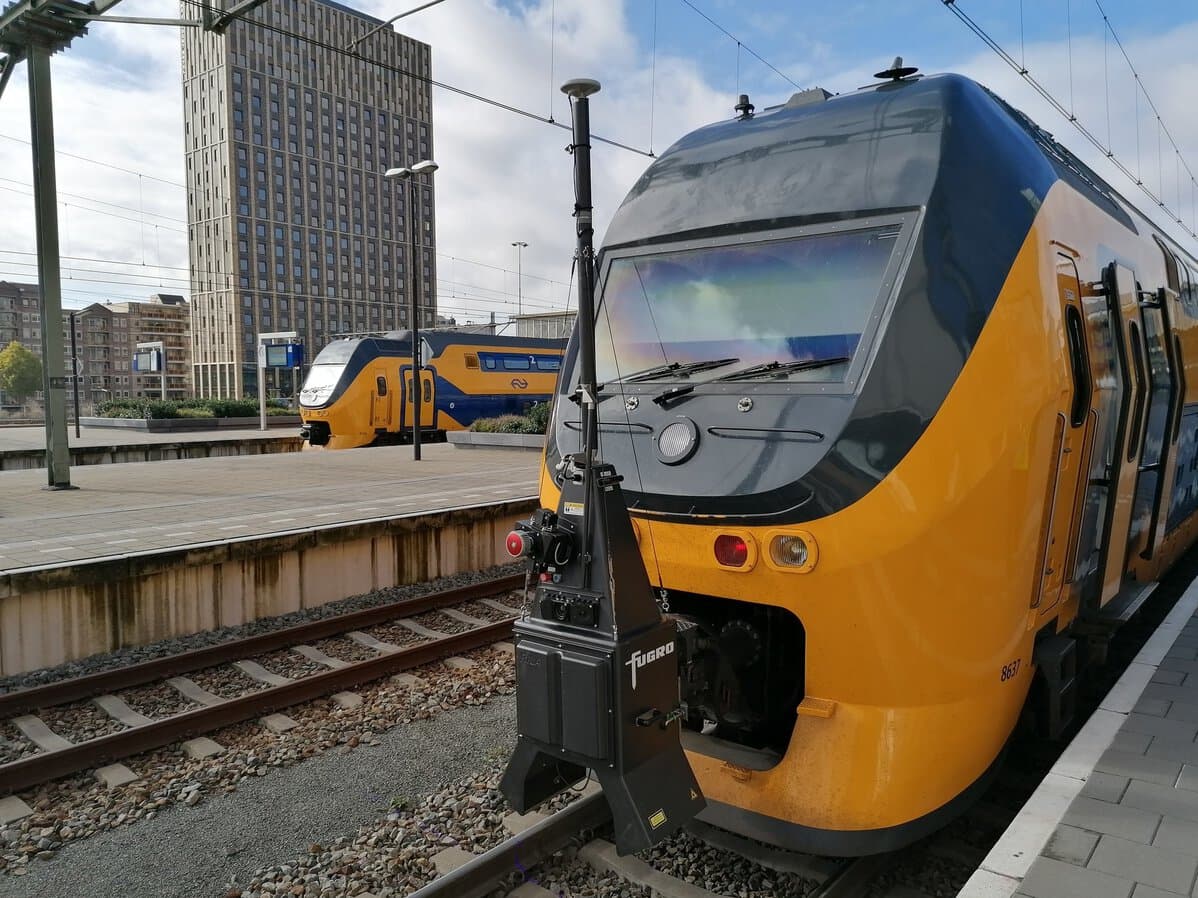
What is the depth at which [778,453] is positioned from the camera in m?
3.58

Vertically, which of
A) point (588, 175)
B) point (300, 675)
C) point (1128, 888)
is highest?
point (588, 175)

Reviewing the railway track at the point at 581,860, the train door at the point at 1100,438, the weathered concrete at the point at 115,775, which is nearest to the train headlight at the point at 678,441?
the railway track at the point at 581,860

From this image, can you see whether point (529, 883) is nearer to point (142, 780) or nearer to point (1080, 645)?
point (142, 780)

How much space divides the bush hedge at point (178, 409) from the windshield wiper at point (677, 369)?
110 ft

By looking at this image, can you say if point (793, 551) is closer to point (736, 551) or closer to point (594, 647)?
point (736, 551)

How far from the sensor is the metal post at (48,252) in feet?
41.2

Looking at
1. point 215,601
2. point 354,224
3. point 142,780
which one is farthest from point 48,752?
point 354,224

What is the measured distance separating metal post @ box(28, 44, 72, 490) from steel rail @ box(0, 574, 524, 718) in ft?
23.4

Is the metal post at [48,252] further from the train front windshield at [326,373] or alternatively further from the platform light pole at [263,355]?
the platform light pole at [263,355]

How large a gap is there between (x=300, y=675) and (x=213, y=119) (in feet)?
392

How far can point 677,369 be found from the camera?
13.9 ft

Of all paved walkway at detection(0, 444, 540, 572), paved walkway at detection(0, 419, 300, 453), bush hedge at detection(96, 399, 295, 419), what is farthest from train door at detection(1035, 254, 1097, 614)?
bush hedge at detection(96, 399, 295, 419)

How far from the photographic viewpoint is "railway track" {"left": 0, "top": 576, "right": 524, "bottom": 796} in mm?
5430

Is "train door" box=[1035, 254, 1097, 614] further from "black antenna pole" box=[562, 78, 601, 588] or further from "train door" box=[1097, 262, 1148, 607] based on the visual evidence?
"black antenna pole" box=[562, 78, 601, 588]
